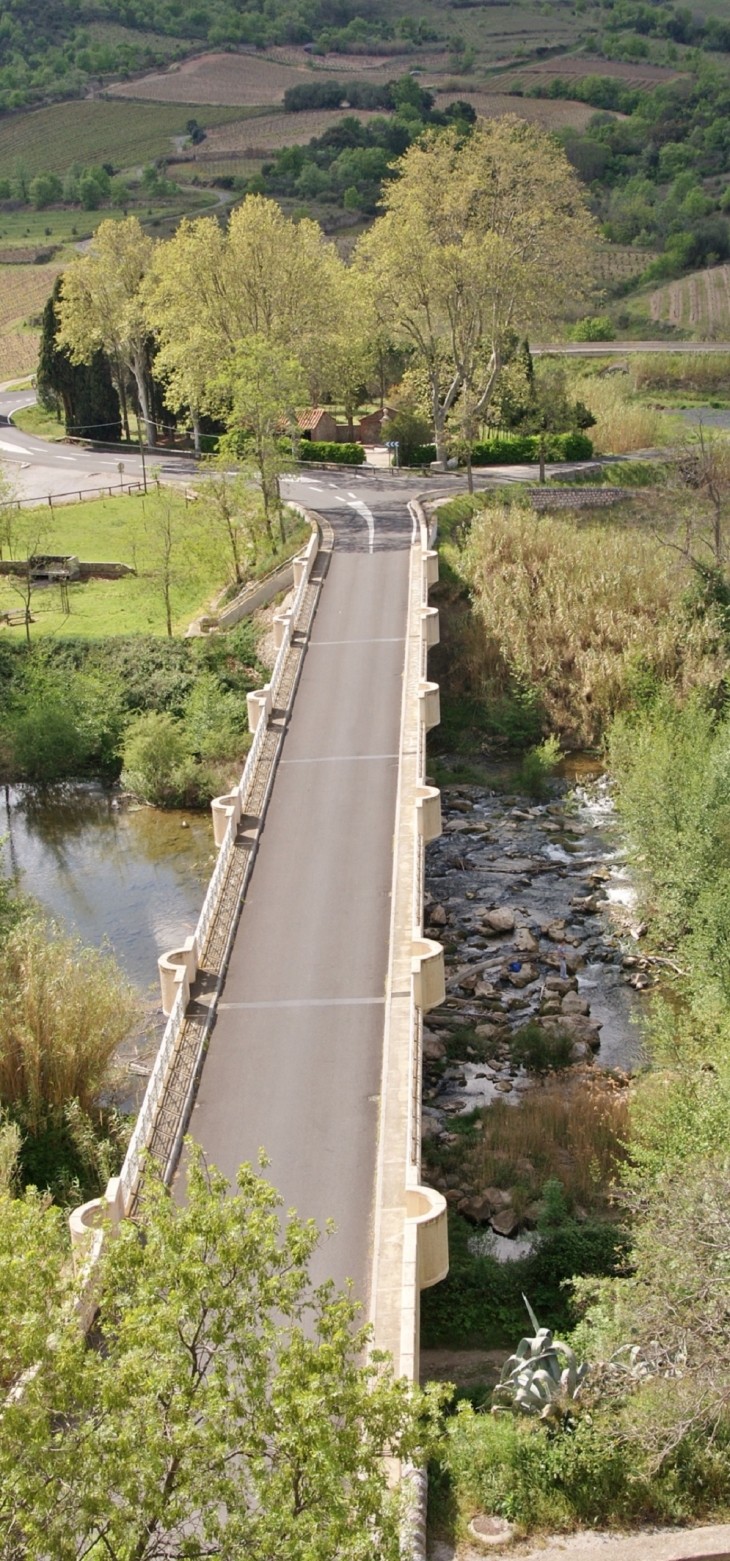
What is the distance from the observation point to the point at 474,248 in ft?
183

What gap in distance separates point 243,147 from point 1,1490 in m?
187

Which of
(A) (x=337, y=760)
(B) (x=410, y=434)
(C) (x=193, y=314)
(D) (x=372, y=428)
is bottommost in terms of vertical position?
(A) (x=337, y=760)

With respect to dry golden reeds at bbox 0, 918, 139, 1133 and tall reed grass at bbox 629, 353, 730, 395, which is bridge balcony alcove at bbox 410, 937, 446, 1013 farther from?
tall reed grass at bbox 629, 353, 730, 395

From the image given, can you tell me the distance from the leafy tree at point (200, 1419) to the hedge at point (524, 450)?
5357cm

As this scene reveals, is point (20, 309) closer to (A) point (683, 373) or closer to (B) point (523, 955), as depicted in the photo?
(A) point (683, 373)

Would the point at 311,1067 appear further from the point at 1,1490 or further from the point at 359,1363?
the point at 1,1490

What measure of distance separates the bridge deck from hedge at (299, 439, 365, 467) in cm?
2512

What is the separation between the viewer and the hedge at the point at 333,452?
6431 centimetres

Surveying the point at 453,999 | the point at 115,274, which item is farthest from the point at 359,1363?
the point at 115,274

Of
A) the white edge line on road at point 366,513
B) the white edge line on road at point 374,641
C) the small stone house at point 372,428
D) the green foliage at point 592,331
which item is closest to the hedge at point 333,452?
the small stone house at point 372,428

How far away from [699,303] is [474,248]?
59884 millimetres

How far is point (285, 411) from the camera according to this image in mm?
50531

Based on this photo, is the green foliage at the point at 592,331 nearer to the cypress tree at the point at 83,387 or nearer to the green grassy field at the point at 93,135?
the cypress tree at the point at 83,387

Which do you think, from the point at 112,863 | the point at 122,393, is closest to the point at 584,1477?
the point at 112,863
